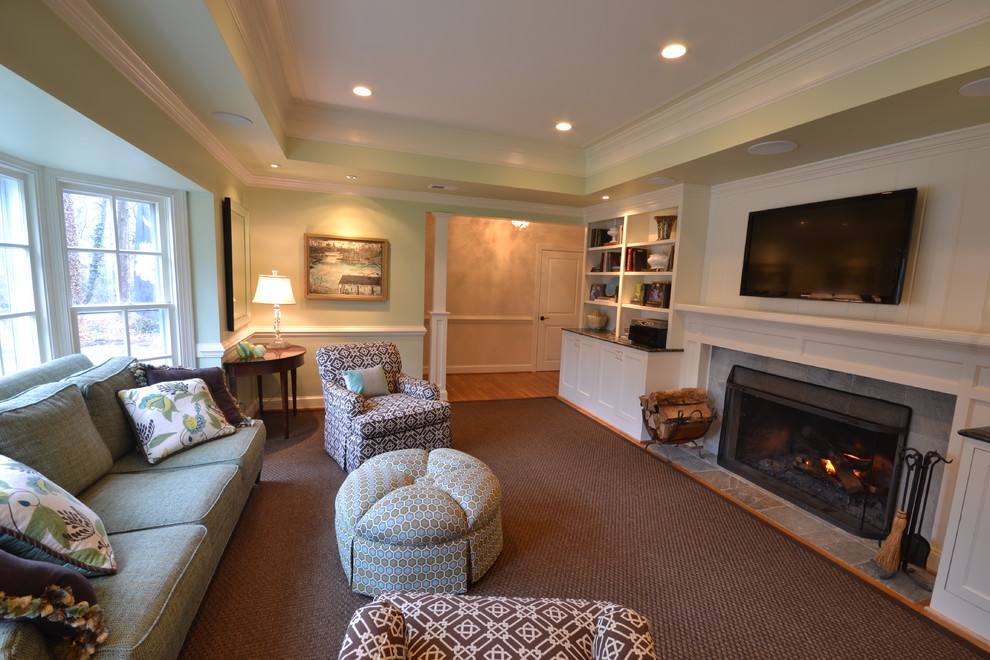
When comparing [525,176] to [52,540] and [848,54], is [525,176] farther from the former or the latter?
[52,540]

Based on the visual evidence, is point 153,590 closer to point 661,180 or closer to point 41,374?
point 41,374

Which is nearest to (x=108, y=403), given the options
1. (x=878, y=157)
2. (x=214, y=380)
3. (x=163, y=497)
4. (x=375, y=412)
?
(x=214, y=380)

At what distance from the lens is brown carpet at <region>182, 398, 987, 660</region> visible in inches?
70.8

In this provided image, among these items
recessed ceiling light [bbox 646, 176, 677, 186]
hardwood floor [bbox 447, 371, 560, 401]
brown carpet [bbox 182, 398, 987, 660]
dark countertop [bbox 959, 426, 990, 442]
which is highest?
recessed ceiling light [bbox 646, 176, 677, 186]

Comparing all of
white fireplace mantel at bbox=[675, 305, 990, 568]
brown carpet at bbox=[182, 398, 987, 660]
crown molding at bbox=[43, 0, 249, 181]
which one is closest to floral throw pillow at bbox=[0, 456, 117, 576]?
brown carpet at bbox=[182, 398, 987, 660]

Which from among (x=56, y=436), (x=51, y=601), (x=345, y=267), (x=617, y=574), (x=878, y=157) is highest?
(x=878, y=157)

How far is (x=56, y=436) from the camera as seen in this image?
1.74 metres

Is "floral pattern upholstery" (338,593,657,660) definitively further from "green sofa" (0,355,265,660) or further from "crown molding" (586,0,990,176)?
"crown molding" (586,0,990,176)

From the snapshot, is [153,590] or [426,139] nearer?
[153,590]

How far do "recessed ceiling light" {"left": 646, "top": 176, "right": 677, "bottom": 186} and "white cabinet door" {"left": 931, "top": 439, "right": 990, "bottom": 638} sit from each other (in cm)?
251

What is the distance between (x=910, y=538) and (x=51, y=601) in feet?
11.6

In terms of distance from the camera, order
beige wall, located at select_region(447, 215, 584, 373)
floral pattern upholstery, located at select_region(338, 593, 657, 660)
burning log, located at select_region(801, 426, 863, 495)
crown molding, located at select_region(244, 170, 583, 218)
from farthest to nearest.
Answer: beige wall, located at select_region(447, 215, 584, 373) < crown molding, located at select_region(244, 170, 583, 218) < burning log, located at select_region(801, 426, 863, 495) < floral pattern upholstery, located at select_region(338, 593, 657, 660)

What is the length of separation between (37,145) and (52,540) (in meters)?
1.77

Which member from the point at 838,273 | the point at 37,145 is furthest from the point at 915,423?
the point at 37,145
